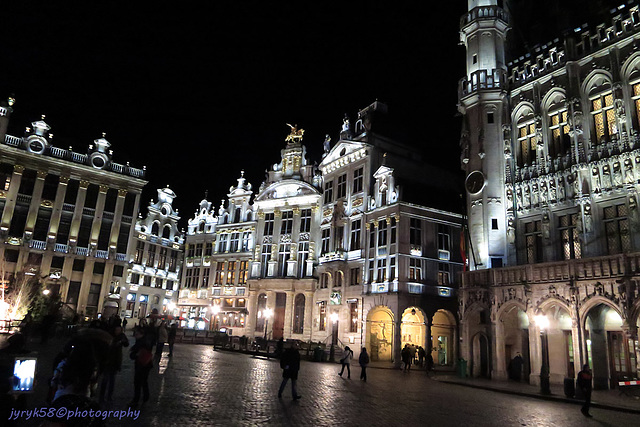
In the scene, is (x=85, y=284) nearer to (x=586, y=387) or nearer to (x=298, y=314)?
(x=298, y=314)

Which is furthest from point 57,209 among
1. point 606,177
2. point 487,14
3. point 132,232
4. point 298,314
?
point 606,177

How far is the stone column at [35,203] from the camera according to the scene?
1984 inches

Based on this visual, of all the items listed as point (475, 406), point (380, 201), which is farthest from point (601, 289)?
point (380, 201)

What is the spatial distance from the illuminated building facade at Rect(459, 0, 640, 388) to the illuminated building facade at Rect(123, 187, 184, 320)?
147 feet

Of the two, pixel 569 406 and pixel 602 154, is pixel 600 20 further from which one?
pixel 569 406

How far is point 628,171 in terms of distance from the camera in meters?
24.2

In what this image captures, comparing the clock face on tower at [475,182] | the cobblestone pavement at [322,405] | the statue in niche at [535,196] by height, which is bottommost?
the cobblestone pavement at [322,405]

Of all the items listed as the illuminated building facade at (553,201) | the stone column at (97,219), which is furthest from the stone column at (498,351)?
the stone column at (97,219)

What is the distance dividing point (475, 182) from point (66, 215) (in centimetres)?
4593

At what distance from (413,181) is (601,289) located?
73.4 ft

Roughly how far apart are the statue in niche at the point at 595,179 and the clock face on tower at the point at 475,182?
6.91 meters

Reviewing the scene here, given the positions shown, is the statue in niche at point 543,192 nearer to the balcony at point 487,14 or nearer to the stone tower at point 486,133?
the stone tower at point 486,133

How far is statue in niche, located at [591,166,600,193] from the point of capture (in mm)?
25484

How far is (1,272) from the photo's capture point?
156ft
